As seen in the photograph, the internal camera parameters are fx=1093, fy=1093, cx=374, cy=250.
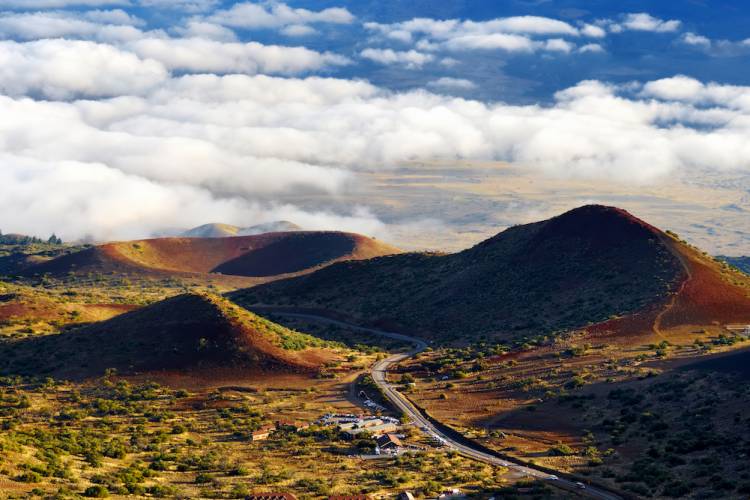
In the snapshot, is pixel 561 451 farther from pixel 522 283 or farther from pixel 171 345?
pixel 522 283

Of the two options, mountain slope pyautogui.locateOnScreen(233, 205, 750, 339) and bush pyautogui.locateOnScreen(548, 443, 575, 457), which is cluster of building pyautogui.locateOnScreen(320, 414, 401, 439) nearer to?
bush pyautogui.locateOnScreen(548, 443, 575, 457)

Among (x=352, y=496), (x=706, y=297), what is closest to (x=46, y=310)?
(x=706, y=297)

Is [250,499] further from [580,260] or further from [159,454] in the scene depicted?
[580,260]

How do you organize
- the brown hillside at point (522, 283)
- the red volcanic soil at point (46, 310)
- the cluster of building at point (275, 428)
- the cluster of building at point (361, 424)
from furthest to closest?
the red volcanic soil at point (46, 310) < the brown hillside at point (522, 283) < the cluster of building at point (275, 428) < the cluster of building at point (361, 424)

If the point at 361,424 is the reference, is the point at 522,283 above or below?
above

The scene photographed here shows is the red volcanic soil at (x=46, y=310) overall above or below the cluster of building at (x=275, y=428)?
above

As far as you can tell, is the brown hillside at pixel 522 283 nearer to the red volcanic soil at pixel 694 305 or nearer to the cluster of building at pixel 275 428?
the red volcanic soil at pixel 694 305

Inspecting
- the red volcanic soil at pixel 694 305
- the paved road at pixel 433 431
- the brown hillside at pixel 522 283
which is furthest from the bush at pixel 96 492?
the brown hillside at pixel 522 283
